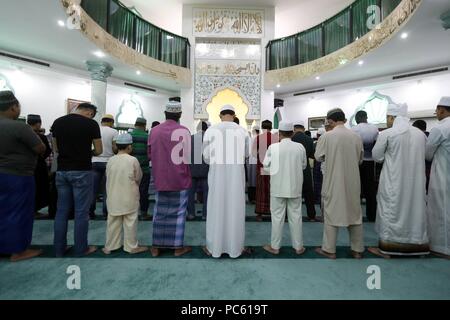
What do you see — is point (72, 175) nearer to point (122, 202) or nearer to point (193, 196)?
point (122, 202)

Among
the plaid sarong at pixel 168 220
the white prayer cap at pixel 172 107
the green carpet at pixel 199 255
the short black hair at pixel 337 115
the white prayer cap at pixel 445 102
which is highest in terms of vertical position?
the white prayer cap at pixel 445 102

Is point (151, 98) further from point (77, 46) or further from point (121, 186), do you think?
point (121, 186)

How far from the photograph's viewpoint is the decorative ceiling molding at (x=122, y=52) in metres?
5.03

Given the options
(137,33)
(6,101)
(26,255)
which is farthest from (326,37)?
(26,255)

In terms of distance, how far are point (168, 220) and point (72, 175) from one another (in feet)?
2.97

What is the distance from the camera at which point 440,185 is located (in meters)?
2.34

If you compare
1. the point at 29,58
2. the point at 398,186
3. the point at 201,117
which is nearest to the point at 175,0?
the point at 201,117

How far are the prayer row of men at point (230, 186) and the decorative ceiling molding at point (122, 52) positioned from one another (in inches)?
153

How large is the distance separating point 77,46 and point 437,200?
733cm

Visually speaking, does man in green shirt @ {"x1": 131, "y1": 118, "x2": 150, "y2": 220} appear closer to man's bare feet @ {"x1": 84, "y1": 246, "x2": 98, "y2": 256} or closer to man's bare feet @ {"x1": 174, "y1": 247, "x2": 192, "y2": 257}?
man's bare feet @ {"x1": 84, "y1": 246, "x2": 98, "y2": 256}

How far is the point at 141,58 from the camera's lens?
762 centimetres

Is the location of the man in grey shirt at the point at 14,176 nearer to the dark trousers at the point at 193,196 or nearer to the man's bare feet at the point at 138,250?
the man's bare feet at the point at 138,250

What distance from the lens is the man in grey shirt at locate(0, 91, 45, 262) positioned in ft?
6.62

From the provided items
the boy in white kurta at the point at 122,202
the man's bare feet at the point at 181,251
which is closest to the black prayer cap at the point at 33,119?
the boy in white kurta at the point at 122,202
